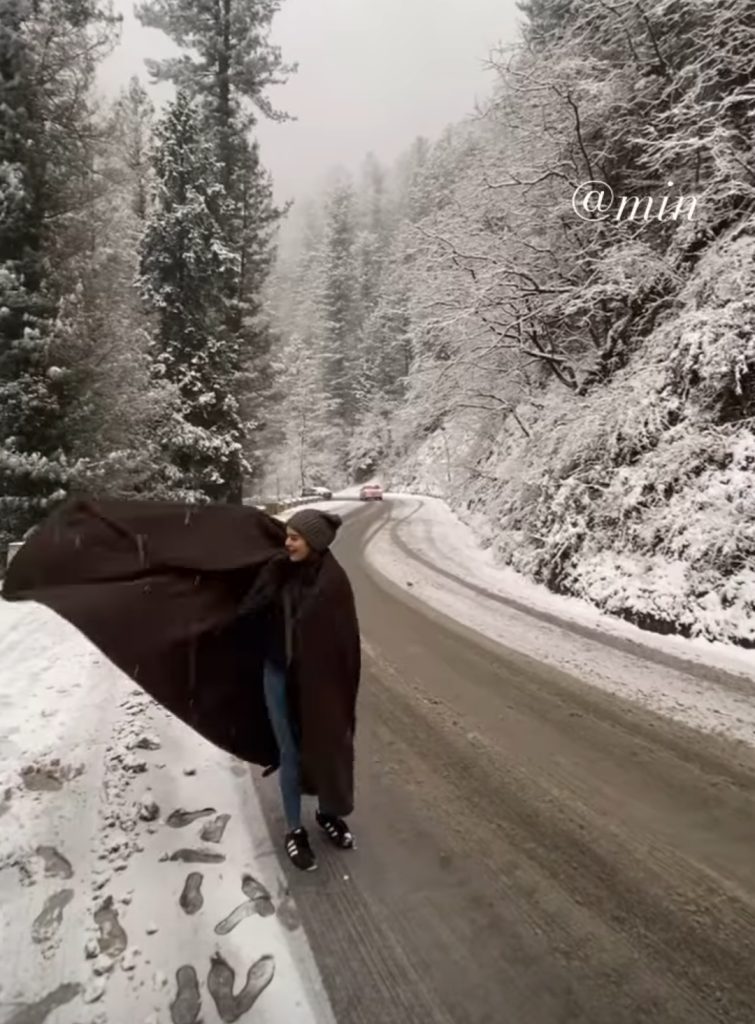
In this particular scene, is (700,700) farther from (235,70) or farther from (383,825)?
(235,70)

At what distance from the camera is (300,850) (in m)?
3.28

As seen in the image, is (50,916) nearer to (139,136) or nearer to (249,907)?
(249,907)

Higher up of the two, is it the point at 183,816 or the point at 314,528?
the point at 314,528

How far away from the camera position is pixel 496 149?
15.4 meters

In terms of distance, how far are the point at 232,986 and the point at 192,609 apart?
1653mm

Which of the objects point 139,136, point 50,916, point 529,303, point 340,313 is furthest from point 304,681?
point 340,313

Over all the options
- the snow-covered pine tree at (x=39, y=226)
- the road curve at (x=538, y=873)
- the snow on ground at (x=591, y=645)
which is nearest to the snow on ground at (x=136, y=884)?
the road curve at (x=538, y=873)

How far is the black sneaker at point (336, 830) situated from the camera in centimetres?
341

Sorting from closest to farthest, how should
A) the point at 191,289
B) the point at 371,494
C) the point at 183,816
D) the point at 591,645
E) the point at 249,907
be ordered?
the point at 249,907, the point at 183,816, the point at 591,645, the point at 191,289, the point at 371,494

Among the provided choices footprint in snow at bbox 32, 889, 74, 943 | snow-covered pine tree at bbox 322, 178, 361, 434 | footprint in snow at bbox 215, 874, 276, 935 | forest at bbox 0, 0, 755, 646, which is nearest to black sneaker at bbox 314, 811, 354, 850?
footprint in snow at bbox 215, 874, 276, 935

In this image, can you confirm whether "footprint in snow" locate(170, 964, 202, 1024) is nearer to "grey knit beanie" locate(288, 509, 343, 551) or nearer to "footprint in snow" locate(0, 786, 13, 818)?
"footprint in snow" locate(0, 786, 13, 818)

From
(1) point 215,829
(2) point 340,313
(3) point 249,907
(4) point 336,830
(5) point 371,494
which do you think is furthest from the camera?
(2) point 340,313

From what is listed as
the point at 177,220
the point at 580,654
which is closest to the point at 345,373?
the point at 177,220

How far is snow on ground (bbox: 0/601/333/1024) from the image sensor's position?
94.9 inches
